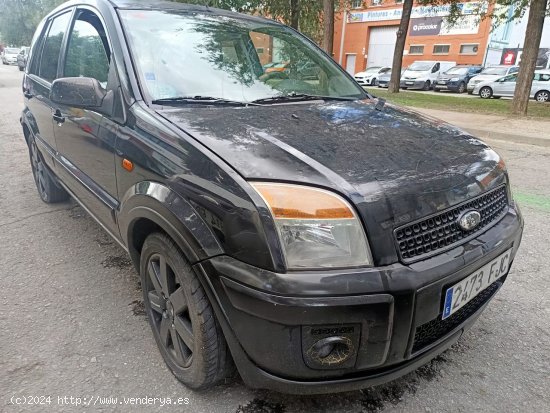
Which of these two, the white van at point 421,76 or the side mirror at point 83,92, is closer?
the side mirror at point 83,92

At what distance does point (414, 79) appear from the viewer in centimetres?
2464

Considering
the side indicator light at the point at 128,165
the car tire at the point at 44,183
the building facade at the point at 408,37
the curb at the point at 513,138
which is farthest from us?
the building facade at the point at 408,37

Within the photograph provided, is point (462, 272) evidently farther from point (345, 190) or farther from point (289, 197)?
point (289, 197)

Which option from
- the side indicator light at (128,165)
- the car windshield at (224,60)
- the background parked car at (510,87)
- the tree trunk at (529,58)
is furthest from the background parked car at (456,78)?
the side indicator light at (128,165)

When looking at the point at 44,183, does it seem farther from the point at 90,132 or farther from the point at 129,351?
the point at 129,351

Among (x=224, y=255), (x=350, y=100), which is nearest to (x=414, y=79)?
(x=350, y=100)

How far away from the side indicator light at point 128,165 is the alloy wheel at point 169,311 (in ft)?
1.42

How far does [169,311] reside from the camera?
6.35ft

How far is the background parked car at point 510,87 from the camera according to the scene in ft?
59.4

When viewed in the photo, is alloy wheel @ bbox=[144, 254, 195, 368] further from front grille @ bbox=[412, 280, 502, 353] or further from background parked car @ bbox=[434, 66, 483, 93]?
background parked car @ bbox=[434, 66, 483, 93]

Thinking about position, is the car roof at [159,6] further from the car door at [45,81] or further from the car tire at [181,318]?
the car tire at [181,318]

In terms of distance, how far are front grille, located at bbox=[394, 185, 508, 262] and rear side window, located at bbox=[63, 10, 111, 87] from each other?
1.79 m

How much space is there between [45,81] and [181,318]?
8.50 feet

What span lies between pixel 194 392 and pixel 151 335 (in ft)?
1.70
